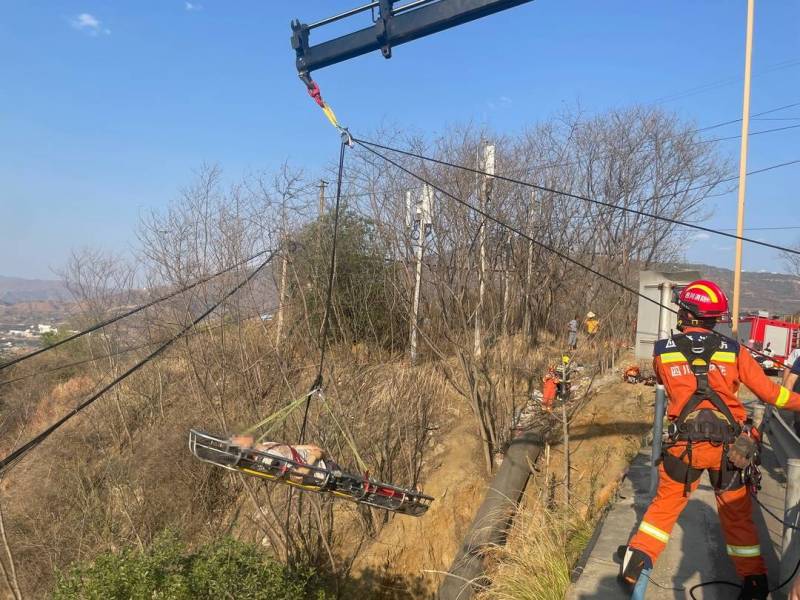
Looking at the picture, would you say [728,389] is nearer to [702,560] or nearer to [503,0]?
[702,560]

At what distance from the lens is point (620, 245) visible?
16344 millimetres

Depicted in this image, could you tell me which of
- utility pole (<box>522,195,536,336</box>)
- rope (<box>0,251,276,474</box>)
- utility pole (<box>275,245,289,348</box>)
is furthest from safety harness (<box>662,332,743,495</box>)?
utility pole (<box>275,245,289,348</box>)

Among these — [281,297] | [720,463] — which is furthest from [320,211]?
[720,463]

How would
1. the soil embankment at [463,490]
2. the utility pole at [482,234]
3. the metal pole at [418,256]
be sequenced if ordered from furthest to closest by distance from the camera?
1. the metal pole at [418,256]
2. the utility pole at [482,234]
3. the soil embankment at [463,490]

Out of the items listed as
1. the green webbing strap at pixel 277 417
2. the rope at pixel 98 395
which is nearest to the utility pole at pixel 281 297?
the rope at pixel 98 395

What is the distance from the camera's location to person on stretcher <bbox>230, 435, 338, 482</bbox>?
3.90m

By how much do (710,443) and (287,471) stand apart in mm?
2763

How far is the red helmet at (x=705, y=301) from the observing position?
360 cm

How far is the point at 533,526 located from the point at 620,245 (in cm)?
1289

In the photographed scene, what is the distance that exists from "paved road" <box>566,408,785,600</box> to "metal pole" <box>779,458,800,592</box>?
0.27 metres

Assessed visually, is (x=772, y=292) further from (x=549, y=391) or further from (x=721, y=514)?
(x=721, y=514)

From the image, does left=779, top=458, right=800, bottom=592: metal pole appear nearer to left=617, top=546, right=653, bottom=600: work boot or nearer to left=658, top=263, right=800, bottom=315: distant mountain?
left=617, top=546, right=653, bottom=600: work boot

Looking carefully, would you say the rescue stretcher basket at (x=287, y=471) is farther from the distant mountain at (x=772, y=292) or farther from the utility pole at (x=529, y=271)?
the distant mountain at (x=772, y=292)

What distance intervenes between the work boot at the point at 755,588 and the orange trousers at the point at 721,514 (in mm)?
30
